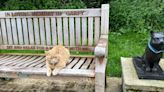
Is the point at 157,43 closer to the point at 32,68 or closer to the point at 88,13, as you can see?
the point at 88,13

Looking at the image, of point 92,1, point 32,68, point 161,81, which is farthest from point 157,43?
point 92,1

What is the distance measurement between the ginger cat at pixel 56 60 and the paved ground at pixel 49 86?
1.96 ft

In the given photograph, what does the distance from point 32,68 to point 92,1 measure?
3815 mm

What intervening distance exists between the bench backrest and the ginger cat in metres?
0.35

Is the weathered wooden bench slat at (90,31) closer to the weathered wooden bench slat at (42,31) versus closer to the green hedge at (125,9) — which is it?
the weathered wooden bench slat at (42,31)

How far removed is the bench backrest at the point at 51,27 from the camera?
10.2 feet

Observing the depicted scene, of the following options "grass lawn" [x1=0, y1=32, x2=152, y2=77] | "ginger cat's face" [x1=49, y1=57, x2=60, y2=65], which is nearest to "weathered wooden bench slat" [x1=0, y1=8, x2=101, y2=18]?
"ginger cat's face" [x1=49, y1=57, x2=60, y2=65]

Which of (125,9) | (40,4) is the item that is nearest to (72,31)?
(40,4)

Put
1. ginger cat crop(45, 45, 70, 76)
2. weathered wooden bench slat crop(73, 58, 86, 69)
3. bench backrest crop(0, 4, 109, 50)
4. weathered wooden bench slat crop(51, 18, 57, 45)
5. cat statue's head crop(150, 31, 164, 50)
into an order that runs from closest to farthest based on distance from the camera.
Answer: cat statue's head crop(150, 31, 164, 50) < ginger cat crop(45, 45, 70, 76) < weathered wooden bench slat crop(73, 58, 86, 69) < bench backrest crop(0, 4, 109, 50) < weathered wooden bench slat crop(51, 18, 57, 45)

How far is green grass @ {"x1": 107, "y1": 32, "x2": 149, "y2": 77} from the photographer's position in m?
3.93

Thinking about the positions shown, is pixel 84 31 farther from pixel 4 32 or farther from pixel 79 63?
pixel 4 32

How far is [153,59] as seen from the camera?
2.53m

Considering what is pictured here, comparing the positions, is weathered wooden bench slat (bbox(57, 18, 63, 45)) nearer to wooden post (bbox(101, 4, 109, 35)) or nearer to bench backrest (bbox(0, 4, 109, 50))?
bench backrest (bbox(0, 4, 109, 50))

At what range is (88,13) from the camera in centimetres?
308
